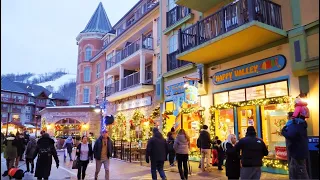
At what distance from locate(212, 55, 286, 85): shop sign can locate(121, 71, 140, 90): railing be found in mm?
9340

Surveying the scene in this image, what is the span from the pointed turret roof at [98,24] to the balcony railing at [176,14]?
67.1 ft

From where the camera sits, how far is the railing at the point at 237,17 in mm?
10539

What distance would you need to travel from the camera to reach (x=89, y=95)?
116ft

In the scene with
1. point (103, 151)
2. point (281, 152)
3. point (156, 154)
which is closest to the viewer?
point (156, 154)

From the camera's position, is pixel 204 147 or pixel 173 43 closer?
pixel 204 147

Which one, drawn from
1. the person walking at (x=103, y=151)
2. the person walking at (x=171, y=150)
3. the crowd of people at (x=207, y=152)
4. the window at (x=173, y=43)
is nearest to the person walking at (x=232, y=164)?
the crowd of people at (x=207, y=152)

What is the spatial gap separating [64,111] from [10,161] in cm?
2274

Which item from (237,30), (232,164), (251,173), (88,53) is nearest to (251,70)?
(237,30)

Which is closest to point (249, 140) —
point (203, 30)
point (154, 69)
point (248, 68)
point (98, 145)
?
point (98, 145)

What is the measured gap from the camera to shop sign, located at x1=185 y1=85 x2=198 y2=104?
45.4 ft

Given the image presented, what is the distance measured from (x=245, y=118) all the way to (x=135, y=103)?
12020 millimetres

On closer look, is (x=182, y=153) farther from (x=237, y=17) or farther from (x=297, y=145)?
(x=237, y=17)

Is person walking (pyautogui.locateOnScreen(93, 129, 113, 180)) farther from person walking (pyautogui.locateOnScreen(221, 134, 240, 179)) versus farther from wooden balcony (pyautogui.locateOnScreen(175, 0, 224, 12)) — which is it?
wooden balcony (pyautogui.locateOnScreen(175, 0, 224, 12))

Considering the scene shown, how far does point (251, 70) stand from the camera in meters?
11.5
